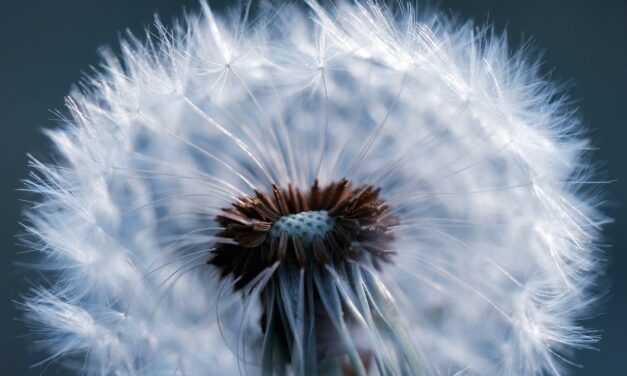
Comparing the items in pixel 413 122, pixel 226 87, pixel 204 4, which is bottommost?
pixel 413 122

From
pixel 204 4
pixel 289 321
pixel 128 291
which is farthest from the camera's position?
pixel 204 4

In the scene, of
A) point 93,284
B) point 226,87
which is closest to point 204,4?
point 226,87

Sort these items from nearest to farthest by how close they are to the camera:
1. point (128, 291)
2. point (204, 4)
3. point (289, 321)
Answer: point (289, 321) < point (128, 291) < point (204, 4)

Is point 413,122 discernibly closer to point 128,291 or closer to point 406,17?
point 406,17

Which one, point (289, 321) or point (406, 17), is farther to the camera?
point (406, 17)

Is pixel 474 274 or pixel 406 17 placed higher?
pixel 406 17

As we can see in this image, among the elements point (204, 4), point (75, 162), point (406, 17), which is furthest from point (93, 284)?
point (406, 17)
